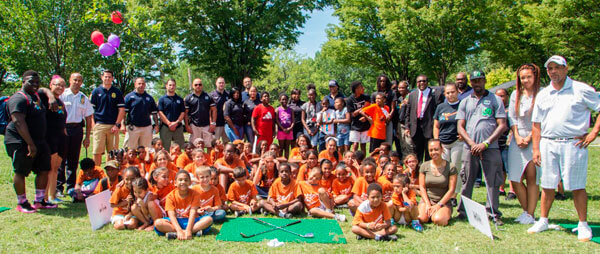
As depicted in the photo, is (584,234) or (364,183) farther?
(364,183)

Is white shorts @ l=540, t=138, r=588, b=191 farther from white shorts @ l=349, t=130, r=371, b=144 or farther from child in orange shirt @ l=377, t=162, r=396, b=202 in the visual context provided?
white shorts @ l=349, t=130, r=371, b=144

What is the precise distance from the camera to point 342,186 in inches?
250

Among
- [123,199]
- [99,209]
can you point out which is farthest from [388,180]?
[99,209]

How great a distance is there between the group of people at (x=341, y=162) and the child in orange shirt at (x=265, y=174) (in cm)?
2

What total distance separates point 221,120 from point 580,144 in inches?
265

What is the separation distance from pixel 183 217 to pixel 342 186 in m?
2.55

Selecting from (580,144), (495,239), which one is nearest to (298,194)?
(495,239)

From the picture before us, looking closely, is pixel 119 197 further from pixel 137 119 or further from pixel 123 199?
pixel 137 119

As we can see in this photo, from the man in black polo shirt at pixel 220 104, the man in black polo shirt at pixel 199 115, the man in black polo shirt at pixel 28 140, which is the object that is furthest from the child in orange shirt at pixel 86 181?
the man in black polo shirt at pixel 220 104

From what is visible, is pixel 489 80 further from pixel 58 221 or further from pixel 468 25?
pixel 58 221

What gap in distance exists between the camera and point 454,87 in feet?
21.0

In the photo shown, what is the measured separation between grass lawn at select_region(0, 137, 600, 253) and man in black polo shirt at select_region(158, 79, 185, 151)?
321cm

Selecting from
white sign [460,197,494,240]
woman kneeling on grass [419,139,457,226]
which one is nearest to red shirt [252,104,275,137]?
woman kneeling on grass [419,139,457,226]

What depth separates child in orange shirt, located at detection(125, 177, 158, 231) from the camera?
4.98m
